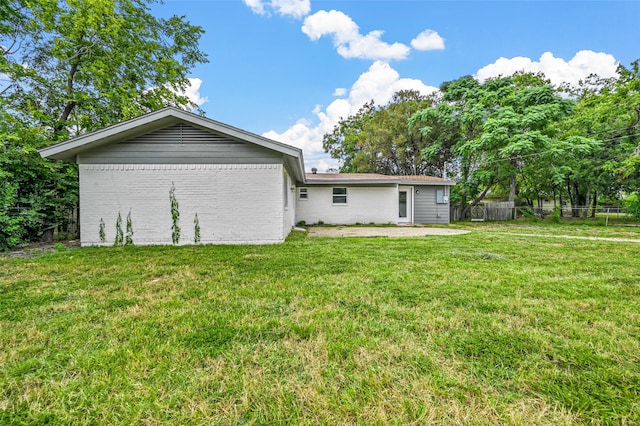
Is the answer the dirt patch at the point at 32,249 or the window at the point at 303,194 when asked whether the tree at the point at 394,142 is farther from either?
the dirt patch at the point at 32,249

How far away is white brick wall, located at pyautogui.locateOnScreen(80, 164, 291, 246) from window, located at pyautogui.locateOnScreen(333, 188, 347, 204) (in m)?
6.76

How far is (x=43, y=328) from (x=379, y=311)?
321 centimetres

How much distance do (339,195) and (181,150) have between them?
321 inches

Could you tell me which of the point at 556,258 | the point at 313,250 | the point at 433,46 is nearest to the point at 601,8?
the point at 433,46

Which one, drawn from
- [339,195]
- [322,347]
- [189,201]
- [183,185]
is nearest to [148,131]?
[183,185]

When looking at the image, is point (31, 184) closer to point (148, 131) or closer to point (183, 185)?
point (148, 131)

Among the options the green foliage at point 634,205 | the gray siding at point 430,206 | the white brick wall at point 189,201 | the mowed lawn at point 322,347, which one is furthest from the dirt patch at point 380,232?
the green foliage at point 634,205

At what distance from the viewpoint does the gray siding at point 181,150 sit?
280 inches

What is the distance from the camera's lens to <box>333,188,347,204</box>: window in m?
13.9

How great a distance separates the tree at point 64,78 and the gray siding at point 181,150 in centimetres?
195

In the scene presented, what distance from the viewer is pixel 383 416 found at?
4.88ft

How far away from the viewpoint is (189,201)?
737 centimetres

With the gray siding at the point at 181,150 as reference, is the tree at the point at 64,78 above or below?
above

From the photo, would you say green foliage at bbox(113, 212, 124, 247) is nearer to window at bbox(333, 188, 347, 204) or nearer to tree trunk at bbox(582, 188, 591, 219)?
window at bbox(333, 188, 347, 204)
